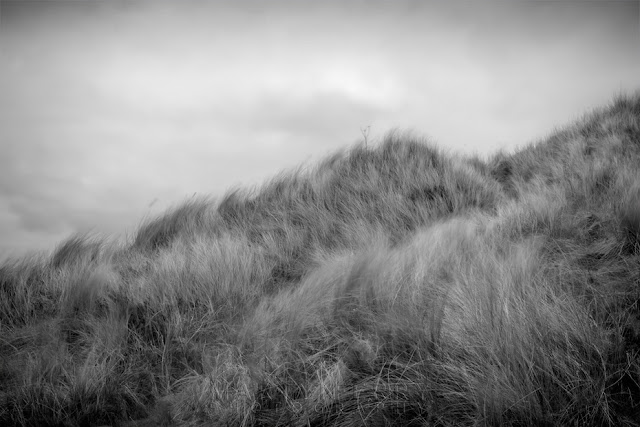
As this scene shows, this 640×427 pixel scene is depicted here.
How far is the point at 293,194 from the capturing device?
5.63 meters

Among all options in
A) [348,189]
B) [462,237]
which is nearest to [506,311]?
[462,237]

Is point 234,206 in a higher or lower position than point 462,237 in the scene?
higher

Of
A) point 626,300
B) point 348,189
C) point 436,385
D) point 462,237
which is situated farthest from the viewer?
point 348,189

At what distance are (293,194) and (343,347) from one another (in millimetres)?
3727

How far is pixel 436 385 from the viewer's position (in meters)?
1.62

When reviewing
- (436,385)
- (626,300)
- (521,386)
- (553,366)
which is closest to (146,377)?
(436,385)

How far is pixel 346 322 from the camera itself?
7.56ft

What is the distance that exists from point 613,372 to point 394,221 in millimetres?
3427

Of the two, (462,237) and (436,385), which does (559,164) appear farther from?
(436,385)

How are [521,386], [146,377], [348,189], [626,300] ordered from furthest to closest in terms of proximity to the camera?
[348,189] → [146,377] → [626,300] → [521,386]

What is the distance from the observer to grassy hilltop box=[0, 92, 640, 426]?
157 cm

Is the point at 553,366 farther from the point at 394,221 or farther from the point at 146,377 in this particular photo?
the point at 394,221

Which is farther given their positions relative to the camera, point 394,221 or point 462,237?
point 394,221

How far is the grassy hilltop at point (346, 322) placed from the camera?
1.57 meters
